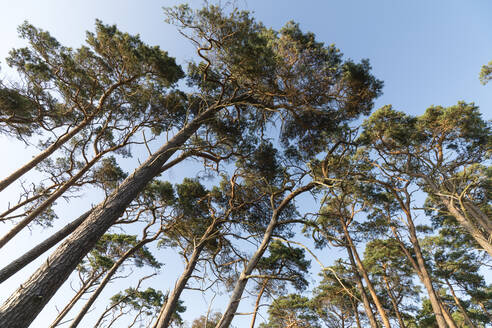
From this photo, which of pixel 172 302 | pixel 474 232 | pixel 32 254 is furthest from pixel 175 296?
pixel 474 232

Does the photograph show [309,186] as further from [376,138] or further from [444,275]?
[444,275]

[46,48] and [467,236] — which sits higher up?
[467,236]

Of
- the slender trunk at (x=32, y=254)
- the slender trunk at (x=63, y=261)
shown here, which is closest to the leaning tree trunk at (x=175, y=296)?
the slender trunk at (x=63, y=261)

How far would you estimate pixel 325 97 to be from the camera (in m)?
5.32

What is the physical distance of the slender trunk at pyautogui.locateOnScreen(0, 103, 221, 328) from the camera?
7.16 ft

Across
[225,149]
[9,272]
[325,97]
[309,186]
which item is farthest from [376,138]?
[9,272]

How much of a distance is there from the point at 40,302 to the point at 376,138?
11.3m

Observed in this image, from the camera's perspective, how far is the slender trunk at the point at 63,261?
218 centimetres

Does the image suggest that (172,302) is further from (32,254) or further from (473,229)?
(473,229)

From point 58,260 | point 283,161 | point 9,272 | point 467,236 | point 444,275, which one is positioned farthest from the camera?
point 444,275

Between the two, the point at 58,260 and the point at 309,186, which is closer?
the point at 58,260

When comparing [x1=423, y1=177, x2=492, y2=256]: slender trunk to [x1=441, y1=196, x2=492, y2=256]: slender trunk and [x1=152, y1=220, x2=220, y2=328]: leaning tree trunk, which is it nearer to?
[x1=441, y1=196, x2=492, y2=256]: slender trunk

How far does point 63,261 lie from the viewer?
266 cm

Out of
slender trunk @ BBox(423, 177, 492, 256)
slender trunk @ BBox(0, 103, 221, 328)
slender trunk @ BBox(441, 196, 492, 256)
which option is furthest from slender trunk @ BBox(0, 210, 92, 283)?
slender trunk @ BBox(441, 196, 492, 256)
